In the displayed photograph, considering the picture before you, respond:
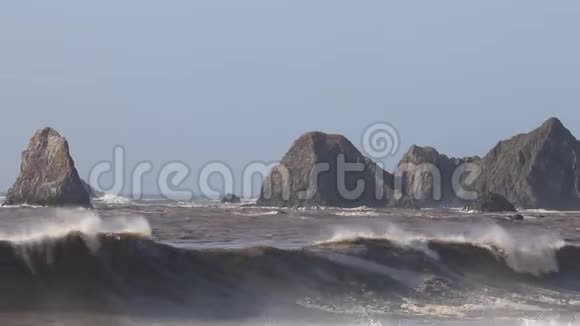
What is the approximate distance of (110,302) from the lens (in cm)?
1602

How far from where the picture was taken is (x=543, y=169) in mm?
109125

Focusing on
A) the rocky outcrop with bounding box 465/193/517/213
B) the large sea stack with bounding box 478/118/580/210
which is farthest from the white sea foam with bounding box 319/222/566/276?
the large sea stack with bounding box 478/118/580/210

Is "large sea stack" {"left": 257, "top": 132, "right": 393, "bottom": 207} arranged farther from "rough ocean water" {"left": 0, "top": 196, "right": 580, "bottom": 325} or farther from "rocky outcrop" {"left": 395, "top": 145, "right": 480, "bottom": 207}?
"rough ocean water" {"left": 0, "top": 196, "right": 580, "bottom": 325}

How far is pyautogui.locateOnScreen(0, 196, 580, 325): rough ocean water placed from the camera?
15664 mm

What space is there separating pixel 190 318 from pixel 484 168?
332 feet

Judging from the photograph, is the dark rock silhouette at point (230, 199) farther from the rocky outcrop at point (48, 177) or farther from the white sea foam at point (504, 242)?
the white sea foam at point (504, 242)

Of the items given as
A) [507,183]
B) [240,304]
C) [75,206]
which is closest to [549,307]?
[240,304]

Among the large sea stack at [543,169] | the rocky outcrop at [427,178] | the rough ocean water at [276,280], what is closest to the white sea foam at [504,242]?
the rough ocean water at [276,280]

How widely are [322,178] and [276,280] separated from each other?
87335 mm

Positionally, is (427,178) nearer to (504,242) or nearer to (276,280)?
(504,242)

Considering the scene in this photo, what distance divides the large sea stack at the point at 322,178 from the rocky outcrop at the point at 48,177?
88.3 ft

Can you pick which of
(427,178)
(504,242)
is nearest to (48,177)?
(427,178)

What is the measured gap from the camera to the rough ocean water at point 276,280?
15664 millimetres

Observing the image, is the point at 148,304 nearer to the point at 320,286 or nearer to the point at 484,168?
the point at 320,286
